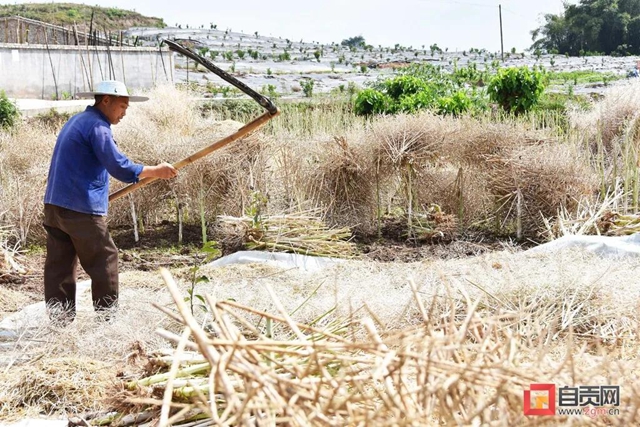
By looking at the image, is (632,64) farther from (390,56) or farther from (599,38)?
(599,38)

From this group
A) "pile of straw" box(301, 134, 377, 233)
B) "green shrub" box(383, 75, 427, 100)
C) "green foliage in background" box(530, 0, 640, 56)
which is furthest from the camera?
"green foliage in background" box(530, 0, 640, 56)

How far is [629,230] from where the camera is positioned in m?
7.09

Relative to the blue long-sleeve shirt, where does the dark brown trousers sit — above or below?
below

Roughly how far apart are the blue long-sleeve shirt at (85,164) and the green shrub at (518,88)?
36.7ft

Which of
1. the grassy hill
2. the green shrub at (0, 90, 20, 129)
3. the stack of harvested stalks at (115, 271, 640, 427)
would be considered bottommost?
the stack of harvested stalks at (115, 271, 640, 427)

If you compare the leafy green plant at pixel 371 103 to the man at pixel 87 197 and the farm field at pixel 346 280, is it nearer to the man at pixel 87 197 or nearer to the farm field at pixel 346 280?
the farm field at pixel 346 280

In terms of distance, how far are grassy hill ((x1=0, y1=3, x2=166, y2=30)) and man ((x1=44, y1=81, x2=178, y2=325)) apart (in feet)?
163

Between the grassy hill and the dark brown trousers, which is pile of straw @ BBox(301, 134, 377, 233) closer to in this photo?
the dark brown trousers

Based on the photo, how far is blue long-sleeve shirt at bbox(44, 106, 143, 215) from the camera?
479cm

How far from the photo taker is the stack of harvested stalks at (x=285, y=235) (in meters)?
7.15

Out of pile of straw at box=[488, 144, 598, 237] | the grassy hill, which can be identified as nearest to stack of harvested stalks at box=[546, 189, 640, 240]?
pile of straw at box=[488, 144, 598, 237]

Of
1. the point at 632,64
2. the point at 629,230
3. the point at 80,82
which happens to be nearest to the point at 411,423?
the point at 629,230

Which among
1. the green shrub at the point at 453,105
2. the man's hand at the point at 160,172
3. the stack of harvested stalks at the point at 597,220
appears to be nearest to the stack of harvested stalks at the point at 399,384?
the man's hand at the point at 160,172

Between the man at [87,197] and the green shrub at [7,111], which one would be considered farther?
the green shrub at [7,111]
